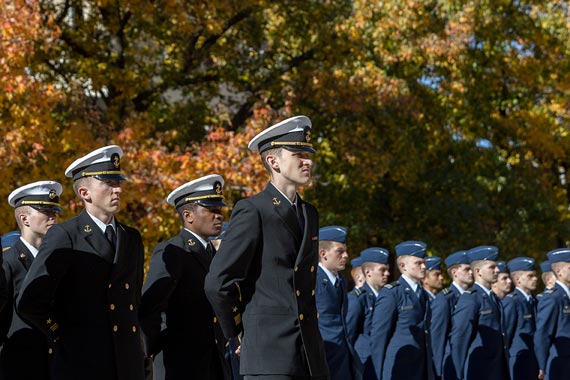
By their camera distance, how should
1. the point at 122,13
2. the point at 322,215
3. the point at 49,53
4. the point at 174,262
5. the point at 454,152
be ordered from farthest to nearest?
the point at 454,152
the point at 322,215
the point at 122,13
the point at 49,53
the point at 174,262

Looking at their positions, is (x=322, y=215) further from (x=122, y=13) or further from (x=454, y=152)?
(x=122, y=13)

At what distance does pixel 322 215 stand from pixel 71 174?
16.7 meters

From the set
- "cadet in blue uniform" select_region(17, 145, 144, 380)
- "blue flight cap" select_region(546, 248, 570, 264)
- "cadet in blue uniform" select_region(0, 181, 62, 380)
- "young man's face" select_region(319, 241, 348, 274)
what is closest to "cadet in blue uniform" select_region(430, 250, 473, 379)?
"blue flight cap" select_region(546, 248, 570, 264)

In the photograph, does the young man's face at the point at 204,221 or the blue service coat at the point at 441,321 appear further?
the blue service coat at the point at 441,321

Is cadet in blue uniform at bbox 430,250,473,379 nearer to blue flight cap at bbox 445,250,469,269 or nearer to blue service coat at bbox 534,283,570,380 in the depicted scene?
blue flight cap at bbox 445,250,469,269

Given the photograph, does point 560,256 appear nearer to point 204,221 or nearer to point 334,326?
point 334,326

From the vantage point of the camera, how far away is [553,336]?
13.3 metres

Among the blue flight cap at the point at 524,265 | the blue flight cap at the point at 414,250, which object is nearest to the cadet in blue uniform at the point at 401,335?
the blue flight cap at the point at 414,250

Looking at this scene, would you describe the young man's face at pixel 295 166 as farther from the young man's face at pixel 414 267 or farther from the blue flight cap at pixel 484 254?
the blue flight cap at pixel 484 254

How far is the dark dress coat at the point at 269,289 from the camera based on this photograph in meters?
5.91

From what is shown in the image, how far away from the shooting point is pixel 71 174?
24.4ft

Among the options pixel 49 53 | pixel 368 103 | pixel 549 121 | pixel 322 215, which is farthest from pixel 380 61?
pixel 49 53

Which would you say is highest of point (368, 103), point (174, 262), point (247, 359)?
point (368, 103)

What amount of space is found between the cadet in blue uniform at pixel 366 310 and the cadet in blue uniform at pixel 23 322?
14.8 feet
